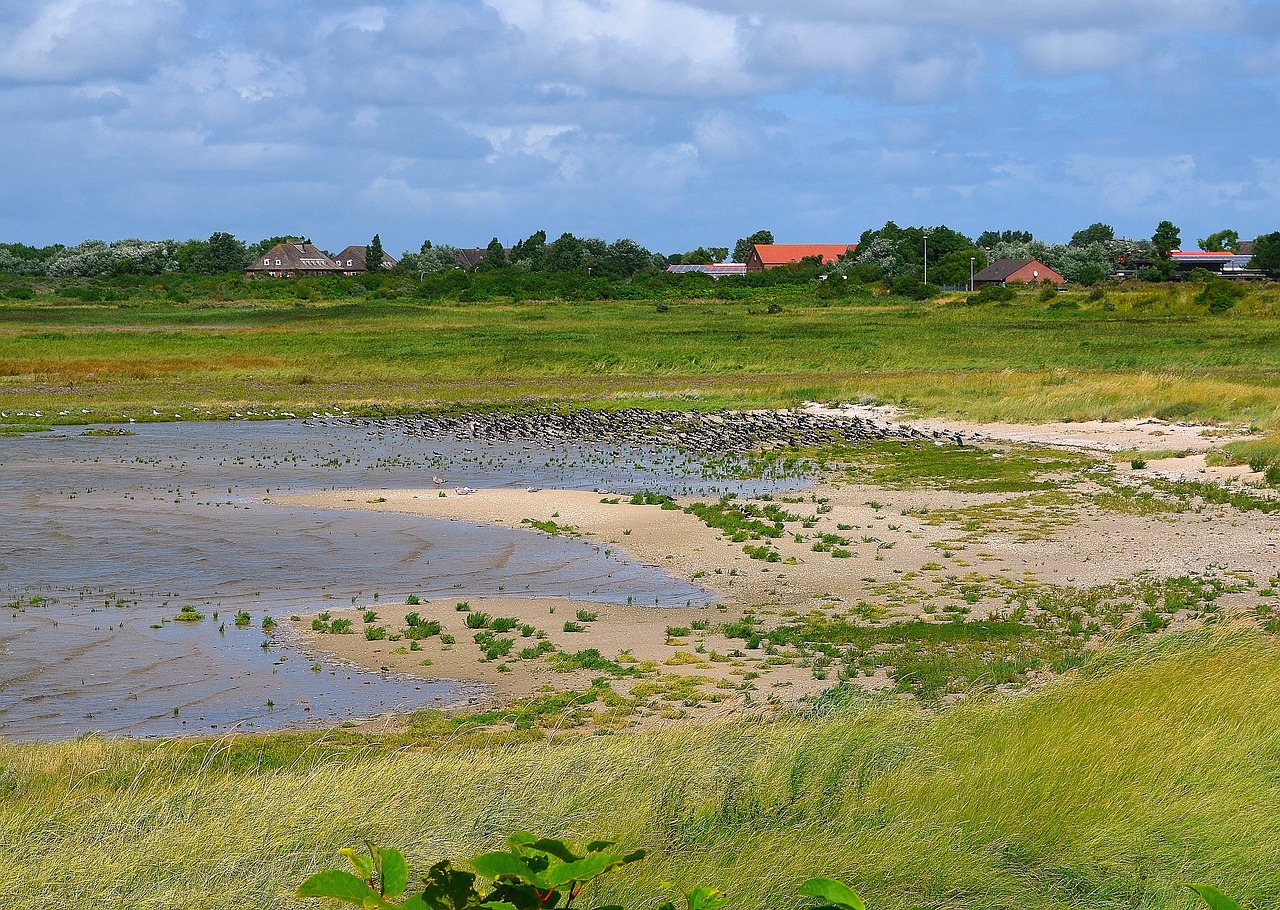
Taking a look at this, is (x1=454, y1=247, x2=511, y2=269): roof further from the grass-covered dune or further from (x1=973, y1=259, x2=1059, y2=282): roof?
the grass-covered dune

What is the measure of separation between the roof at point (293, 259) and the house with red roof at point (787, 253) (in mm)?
52475

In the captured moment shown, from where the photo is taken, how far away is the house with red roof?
499ft

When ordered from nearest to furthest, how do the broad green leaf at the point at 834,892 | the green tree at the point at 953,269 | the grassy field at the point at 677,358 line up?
the broad green leaf at the point at 834,892
the grassy field at the point at 677,358
the green tree at the point at 953,269

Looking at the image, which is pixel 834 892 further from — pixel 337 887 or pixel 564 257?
pixel 564 257

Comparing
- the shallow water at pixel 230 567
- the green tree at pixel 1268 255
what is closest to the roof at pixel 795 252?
the green tree at pixel 1268 255

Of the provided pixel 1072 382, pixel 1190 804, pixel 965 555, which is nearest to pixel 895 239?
pixel 1072 382

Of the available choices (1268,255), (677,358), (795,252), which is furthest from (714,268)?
(677,358)

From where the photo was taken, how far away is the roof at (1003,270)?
118 m

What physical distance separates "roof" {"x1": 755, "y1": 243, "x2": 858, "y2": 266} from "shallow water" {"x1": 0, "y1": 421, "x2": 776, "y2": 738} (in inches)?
4916

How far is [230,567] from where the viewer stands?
17469 millimetres

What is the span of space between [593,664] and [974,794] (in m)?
6.25

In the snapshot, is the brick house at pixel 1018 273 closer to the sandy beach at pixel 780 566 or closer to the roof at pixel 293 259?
the roof at pixel 293 259

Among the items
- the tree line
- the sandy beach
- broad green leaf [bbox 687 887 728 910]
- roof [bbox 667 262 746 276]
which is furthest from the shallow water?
roof [bbox 667 262 746 276]

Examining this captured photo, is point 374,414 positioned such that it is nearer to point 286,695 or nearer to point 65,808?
point 286,695
